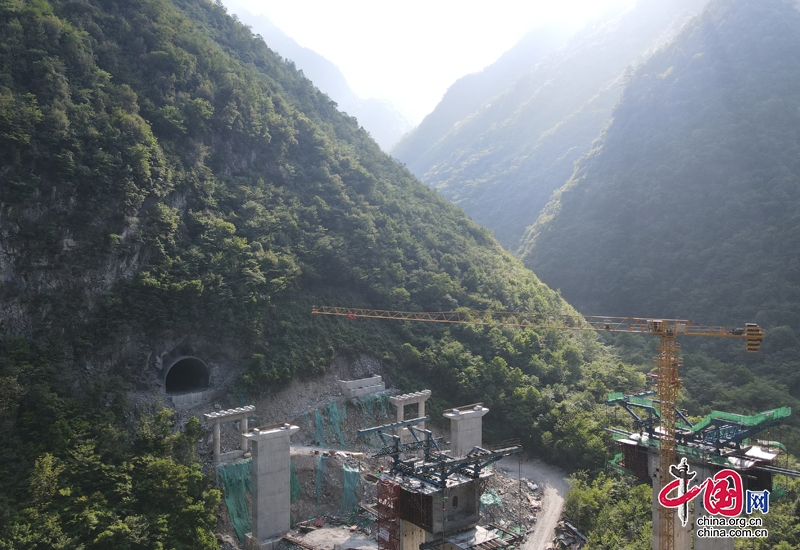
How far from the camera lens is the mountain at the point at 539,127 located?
11588 cm

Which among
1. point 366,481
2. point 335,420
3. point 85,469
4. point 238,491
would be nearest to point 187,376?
point 335,420

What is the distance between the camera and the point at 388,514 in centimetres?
2522

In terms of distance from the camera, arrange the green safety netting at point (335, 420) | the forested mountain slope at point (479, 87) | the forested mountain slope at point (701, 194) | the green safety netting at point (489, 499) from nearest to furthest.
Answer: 1. the green safety netting at point (489, 499)
2. the green safety netting at point (335, 420)
3. the forested mountain slope at point (701, 194)
4. the forested mountain slope at point (479, 87)

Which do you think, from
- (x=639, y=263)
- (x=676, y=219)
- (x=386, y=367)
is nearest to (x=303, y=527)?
(x=386, y=367)

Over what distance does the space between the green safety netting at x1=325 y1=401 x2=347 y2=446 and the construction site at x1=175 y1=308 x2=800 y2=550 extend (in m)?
0.07

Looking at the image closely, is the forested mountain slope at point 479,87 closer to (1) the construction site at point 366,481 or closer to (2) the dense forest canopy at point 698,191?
(2) the dense forest canopy at point 698,191

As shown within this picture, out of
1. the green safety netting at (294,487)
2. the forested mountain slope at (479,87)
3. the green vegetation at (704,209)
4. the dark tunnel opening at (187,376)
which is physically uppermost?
the forested mountain slope at (479,87)

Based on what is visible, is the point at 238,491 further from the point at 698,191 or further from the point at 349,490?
the point at 698,191

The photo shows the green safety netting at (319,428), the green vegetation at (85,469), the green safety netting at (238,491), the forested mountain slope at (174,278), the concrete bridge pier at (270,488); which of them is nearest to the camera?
the green vegetation at (85,469)

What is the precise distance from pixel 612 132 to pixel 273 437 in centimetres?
8550

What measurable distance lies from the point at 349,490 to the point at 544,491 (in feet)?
44.8

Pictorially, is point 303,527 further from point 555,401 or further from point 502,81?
point 502,81

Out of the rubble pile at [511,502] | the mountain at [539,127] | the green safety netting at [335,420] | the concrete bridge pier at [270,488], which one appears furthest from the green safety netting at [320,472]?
the mountain at [539,127]

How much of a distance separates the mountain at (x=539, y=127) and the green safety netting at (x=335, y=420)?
69.8m
